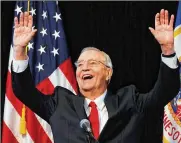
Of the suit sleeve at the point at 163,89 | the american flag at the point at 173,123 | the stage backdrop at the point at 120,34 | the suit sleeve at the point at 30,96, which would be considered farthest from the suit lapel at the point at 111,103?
the stage backdrop at the point at 120,34

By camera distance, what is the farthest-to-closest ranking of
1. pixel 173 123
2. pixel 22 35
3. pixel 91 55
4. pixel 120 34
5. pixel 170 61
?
1. pixel 120 34
2. pixel 173 123
3. pixel 91 55
4. pixel 22 35
5. pixel 170 61

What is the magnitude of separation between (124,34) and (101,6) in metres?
0.29

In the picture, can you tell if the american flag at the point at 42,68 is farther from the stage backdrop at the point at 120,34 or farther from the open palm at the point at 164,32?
the open palm at the point at 164,32

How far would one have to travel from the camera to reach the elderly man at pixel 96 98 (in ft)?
7.85

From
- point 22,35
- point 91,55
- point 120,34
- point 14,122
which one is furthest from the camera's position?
point 120,34

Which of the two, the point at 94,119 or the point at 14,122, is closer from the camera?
the point at 94,119

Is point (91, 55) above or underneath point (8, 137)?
above

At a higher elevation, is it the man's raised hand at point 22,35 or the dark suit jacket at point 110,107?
the man's raised hand at point 22,35

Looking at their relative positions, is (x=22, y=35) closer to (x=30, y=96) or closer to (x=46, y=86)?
(x=30, y=96)

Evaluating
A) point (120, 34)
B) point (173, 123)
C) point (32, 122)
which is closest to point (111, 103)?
point (173, 123)

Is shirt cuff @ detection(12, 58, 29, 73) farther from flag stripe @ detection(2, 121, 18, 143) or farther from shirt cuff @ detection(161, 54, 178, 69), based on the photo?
flag stripe @ detection(2, 121, 18, 143)

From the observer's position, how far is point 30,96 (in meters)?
2.50

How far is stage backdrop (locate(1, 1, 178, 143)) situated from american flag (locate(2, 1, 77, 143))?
140 millimetres

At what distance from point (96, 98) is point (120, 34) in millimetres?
1522
